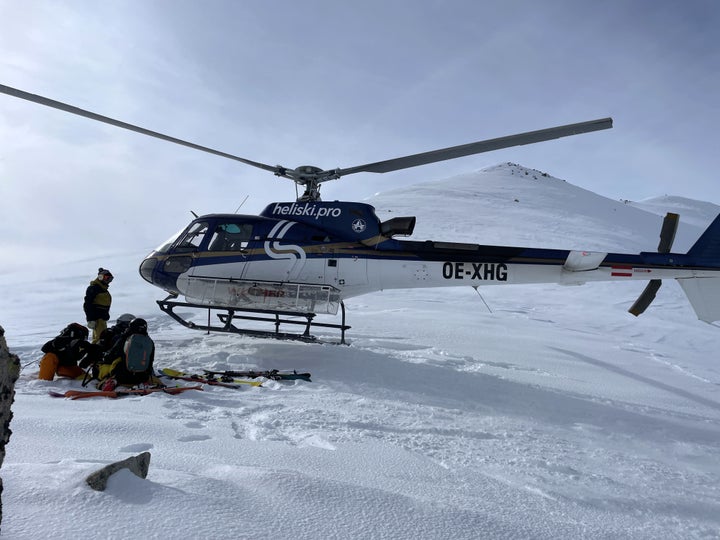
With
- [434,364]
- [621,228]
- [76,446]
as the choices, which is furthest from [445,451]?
[621,228]

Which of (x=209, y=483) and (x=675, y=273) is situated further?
(x=675, y=273)

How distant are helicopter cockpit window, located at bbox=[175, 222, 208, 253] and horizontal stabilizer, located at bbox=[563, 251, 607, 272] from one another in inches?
251

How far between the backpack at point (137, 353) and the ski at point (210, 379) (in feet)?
1.47

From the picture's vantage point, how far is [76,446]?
2672 mm

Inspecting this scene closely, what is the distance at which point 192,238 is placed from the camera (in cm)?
850

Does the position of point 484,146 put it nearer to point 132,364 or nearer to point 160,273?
point 132,364

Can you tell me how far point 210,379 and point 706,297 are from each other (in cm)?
748

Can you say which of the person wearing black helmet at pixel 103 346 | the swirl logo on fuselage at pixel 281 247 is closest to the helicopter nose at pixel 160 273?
the swirl logo on fuselage at pixel 281 247

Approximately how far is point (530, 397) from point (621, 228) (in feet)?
110

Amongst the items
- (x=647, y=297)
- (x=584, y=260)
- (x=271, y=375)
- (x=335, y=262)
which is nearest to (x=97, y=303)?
(x=271, y=375)

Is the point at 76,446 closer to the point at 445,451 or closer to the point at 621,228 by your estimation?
the point at 445,451

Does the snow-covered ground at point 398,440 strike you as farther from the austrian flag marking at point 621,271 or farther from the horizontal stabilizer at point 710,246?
the horizontal stabilizer at point 710,246

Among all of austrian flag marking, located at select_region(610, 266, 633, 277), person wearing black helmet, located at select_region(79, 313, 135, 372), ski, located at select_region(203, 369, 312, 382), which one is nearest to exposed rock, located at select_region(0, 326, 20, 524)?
person wearing black helmet, located at select_region(79, 313, 135, 372)

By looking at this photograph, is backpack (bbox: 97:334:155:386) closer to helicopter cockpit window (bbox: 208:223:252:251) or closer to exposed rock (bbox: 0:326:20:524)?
helicopter cockpit window (bbox: 208:223:252:251)
